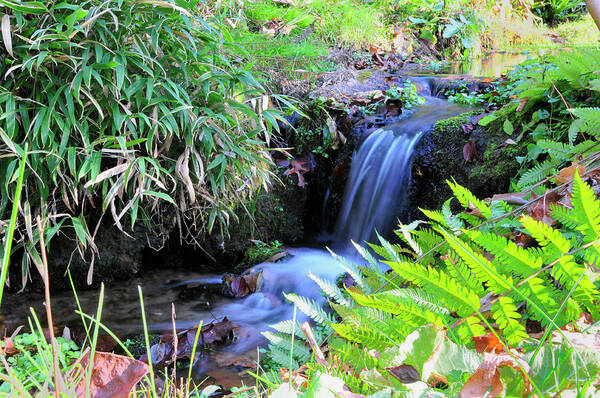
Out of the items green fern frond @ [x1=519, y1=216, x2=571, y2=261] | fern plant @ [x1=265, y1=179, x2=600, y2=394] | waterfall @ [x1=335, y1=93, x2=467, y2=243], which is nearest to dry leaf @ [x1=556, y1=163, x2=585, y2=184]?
fern plant @ [x1=265, y1=179, x2=600, y2=394]

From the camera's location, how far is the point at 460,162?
359cm

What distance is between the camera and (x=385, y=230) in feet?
13.1

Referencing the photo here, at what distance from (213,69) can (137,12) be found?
2.00ft

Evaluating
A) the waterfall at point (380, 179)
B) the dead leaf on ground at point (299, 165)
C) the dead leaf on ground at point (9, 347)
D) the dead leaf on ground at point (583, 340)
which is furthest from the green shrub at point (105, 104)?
the dead leaf on ground at point (583, 340)

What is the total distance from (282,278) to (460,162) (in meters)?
1.71

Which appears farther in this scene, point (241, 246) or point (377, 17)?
point (377, 17)

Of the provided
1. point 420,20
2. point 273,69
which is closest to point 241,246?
point 273,69

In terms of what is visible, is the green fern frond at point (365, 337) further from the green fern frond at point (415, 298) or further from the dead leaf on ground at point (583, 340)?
the dead leaf on ground at point (583, 340)

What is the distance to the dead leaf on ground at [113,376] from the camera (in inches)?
31.8

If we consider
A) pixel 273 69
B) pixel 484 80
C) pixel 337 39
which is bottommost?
pixel 484 80

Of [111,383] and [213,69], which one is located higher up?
[213,69]

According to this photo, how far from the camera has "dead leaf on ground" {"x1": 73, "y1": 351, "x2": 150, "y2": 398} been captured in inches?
31.8

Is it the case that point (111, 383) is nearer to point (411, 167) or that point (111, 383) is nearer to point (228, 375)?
point (228, 375)

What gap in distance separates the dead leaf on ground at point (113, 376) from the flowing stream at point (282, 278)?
206 centimetres
